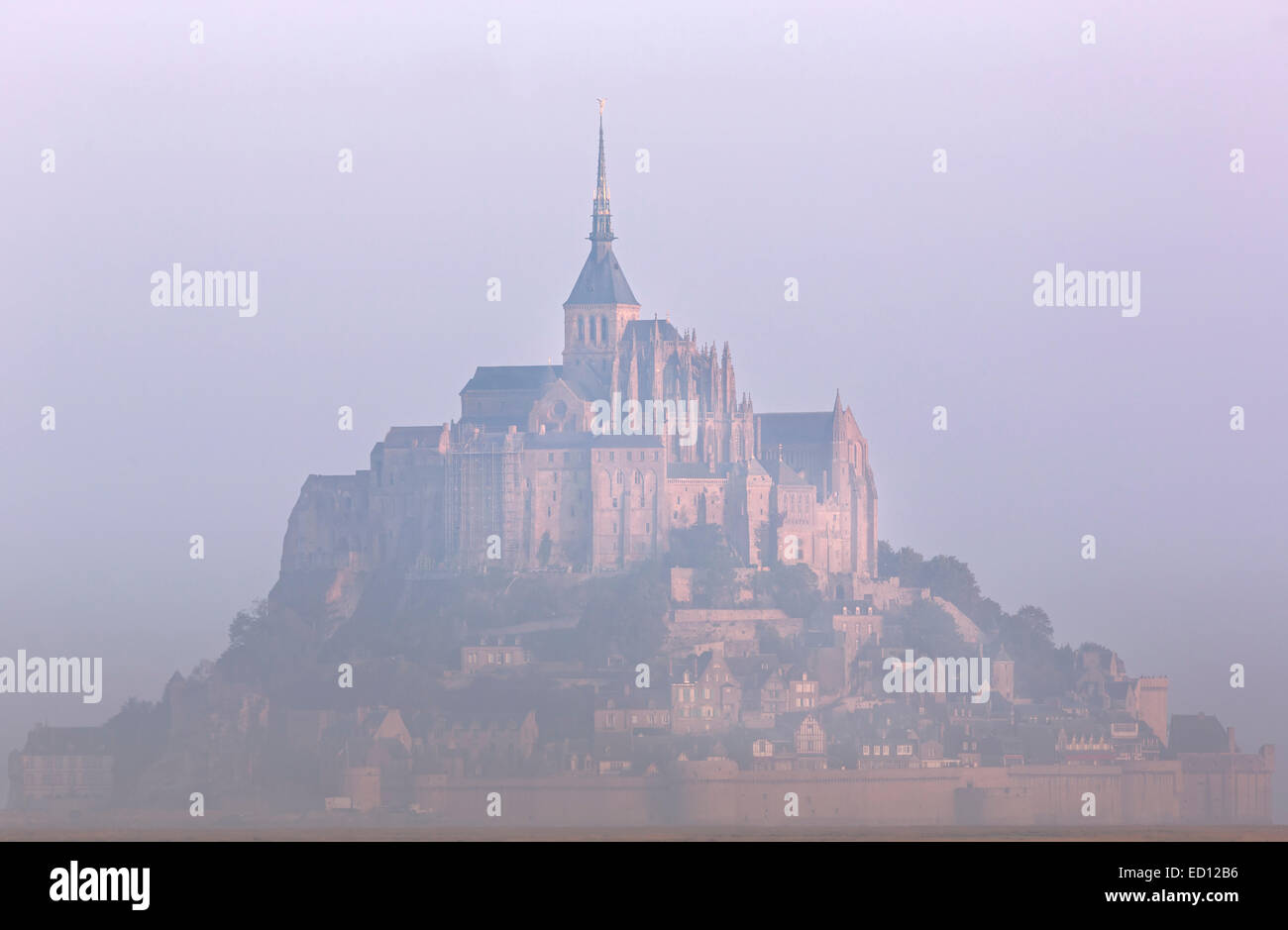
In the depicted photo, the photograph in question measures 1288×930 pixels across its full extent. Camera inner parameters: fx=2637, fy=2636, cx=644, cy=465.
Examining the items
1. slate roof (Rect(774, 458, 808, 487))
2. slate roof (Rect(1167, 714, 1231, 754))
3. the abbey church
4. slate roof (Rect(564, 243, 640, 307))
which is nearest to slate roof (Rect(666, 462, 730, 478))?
the abbey church

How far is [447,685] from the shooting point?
3831 inches

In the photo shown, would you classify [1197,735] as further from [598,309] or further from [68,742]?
[68,742]

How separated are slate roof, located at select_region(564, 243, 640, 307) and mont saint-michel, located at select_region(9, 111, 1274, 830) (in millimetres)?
2894

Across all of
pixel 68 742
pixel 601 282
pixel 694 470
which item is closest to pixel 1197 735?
pixel 694 470

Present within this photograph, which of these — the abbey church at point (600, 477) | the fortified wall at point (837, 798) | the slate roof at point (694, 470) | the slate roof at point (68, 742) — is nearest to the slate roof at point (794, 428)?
the abbey church at point (600, 477)

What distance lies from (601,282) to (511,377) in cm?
605

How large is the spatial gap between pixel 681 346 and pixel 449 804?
67.0 ft

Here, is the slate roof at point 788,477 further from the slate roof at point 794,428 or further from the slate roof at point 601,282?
the slate roof at point 601,282

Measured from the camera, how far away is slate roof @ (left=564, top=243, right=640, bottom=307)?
10675 centimetres

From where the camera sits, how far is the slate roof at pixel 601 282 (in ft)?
350

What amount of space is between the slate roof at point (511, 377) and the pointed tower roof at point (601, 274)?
4037 millimetres
